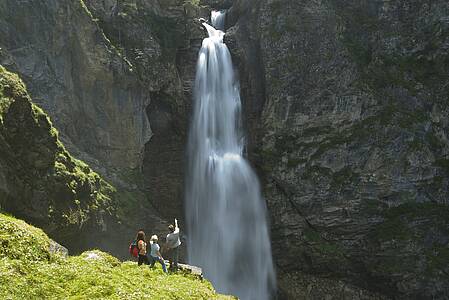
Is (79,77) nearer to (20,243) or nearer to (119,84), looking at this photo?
(119,84)

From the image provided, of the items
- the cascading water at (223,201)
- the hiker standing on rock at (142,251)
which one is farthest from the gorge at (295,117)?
the hiker standing on rock at (142,251)

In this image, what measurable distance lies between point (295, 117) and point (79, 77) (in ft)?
48.5

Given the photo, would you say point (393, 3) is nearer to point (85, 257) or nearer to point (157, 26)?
point (157, 26)

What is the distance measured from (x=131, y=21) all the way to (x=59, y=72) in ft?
23.6

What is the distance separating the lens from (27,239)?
32.3 feet

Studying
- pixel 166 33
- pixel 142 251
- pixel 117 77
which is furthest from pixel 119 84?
pixel 142 251

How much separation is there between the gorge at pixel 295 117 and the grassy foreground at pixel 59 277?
459 inches

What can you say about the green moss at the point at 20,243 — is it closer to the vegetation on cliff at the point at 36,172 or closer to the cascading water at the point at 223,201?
the vegetation on cliff at the point at 36,172

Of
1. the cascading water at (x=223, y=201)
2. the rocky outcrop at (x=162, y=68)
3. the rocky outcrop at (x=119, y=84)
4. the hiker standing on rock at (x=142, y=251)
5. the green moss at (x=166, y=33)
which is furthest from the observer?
the green moss at (x=166, y=33)

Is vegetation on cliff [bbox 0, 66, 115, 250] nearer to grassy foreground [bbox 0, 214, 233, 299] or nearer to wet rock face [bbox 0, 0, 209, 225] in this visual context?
grassy foreground [bbox 0, 214, 233, 299]

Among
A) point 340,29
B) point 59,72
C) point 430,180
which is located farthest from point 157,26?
point 430,180

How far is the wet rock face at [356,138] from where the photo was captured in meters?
27.6

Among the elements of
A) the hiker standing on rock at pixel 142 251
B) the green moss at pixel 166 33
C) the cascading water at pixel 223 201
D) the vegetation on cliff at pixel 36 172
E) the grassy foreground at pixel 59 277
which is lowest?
the grassy foreground at pixel 59 277

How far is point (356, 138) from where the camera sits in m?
28.7
